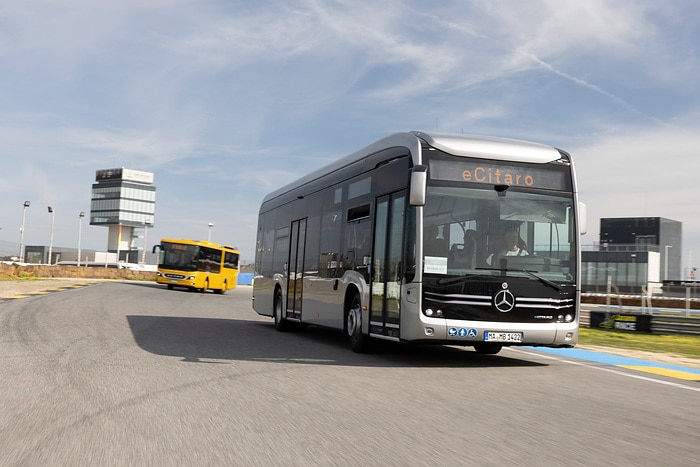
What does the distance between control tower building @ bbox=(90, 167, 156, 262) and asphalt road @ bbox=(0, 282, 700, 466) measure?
473ft

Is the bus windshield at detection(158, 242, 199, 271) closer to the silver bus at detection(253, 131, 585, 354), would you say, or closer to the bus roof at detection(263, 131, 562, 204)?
the silver bus at detection(253, 131, 585, 354)

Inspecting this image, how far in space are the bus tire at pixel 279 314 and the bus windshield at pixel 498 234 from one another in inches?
298

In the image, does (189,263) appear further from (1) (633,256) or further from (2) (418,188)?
(1) (633,256)

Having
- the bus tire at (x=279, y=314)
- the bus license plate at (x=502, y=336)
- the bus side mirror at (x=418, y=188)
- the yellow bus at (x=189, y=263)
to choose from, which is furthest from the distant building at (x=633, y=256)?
the bus side mirror at (x=418, y=188)

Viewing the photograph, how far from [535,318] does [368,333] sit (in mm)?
2590

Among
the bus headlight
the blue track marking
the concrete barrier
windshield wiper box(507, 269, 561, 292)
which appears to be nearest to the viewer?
the bus headlight

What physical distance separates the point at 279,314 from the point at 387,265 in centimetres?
700

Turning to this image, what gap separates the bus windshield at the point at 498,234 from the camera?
10.5m

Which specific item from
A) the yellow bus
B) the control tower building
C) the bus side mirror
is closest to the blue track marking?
the bus side mirror

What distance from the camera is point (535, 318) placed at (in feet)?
34.6

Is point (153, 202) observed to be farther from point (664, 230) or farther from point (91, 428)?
point (91, 428)

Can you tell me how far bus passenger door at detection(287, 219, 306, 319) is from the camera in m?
16.2

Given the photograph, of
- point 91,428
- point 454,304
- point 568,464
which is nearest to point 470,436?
point 568,464

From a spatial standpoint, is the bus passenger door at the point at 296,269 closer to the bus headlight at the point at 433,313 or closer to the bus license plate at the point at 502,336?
the bus headlight at the point at 433,313
